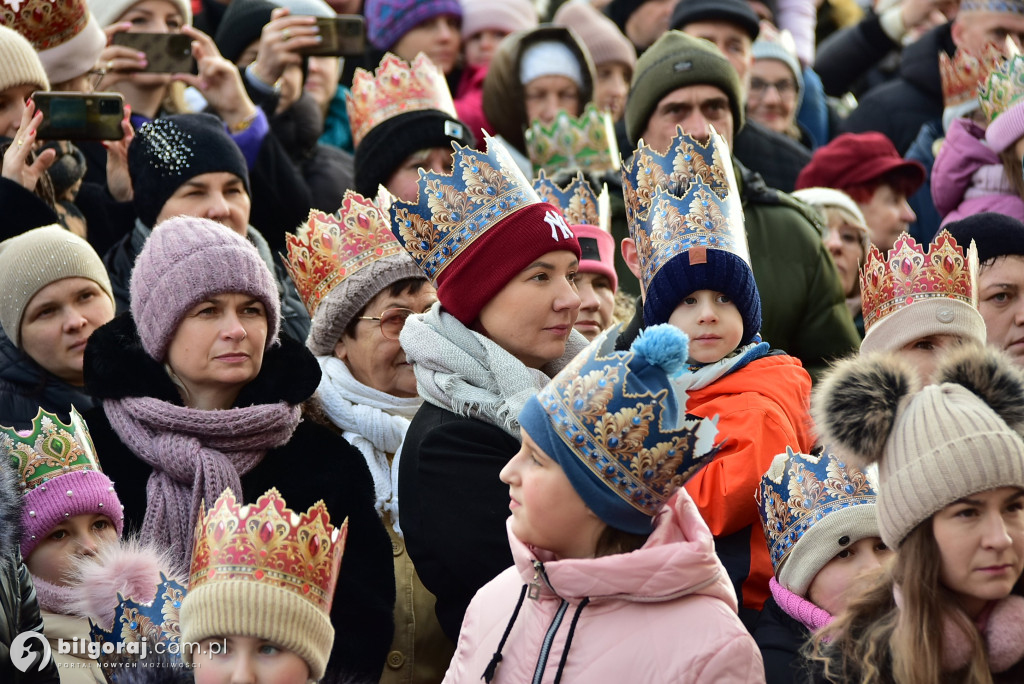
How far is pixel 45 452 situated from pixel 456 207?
1.43m

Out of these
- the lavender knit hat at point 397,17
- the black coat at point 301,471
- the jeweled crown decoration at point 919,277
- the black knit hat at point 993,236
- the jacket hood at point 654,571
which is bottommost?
the lavender knit hat at point 397,17

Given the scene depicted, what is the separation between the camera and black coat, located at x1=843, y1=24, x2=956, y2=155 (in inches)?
338

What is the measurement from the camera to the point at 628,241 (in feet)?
19.5

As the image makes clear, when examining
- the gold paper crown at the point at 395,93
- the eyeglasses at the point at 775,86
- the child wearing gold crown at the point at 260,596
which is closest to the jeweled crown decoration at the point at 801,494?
the child wearing gold crown at the point at 260,596

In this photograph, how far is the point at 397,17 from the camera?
8375 mm

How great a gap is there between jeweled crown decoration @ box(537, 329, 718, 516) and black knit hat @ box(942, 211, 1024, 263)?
95.7 inches

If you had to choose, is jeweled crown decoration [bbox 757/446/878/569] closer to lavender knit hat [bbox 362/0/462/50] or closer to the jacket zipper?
the jacket zipper

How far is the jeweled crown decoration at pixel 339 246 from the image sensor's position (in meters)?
5.58

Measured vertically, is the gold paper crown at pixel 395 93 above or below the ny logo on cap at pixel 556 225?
below

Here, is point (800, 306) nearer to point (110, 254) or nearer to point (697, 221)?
point (697, 221)

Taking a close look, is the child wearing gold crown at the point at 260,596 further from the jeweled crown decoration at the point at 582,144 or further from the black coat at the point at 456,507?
the jeweled crown decoration at the point at 582,144

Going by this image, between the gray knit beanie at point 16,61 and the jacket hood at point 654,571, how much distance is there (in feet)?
11.0

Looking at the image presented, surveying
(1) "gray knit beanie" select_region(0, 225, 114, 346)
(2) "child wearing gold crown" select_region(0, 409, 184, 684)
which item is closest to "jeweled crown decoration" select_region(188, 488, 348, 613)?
(2) "child wearing gold crown" select_region(0, 409, 184, 684)

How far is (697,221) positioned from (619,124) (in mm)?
3139
